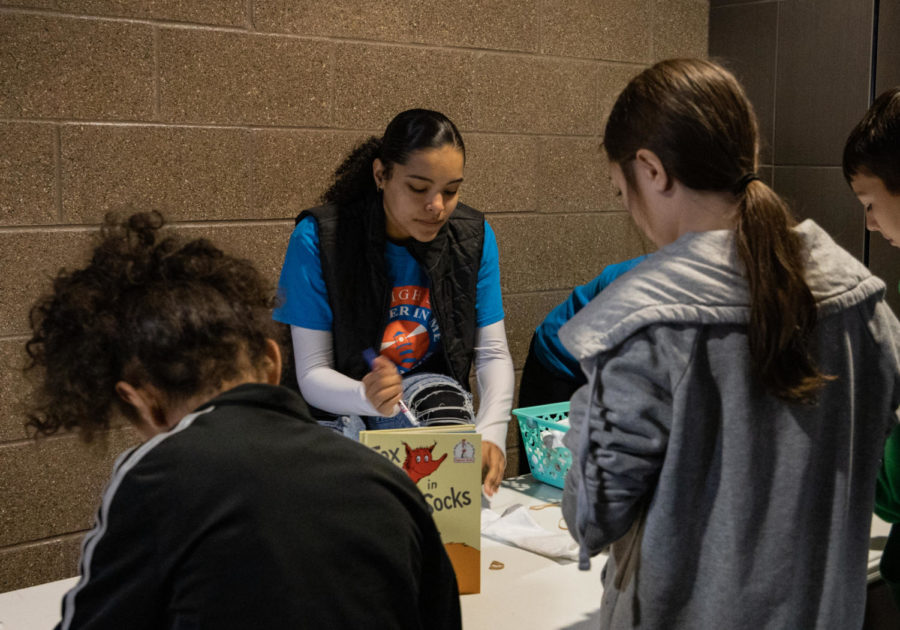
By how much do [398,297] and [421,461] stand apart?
894 mm

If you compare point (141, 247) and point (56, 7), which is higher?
point (56, 7)

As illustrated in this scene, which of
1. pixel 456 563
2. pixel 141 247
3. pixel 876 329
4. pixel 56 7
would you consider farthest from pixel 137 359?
pixel 56 7

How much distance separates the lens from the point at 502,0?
2885 mm

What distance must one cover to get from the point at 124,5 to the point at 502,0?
3.92 feet

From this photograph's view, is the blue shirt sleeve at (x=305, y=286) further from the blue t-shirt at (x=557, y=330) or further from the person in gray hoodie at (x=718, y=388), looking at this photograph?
the person in gray hoodie at (x=718, y=388)

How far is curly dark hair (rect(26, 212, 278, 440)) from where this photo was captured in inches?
36.9

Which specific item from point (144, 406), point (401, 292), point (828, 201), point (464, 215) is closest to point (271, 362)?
point (144, 406)

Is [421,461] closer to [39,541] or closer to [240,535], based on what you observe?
[240,535]

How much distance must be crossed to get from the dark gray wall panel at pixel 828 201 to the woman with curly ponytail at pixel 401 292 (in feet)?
4.54

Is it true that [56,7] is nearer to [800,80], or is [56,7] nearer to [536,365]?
[536,365]

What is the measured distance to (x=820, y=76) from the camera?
3.15 meters

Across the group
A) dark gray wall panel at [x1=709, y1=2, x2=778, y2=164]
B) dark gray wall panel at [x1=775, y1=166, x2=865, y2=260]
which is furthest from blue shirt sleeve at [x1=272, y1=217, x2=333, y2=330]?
dark gray wall panel at [x1=709, y1=2, x2=778, y2=164]

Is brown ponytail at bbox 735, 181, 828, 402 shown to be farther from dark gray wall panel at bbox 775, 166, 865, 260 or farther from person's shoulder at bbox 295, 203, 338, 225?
dark gray wall panel at bbox 775, 166, 865, 260

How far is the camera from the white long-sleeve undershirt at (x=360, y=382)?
205 centimetres
